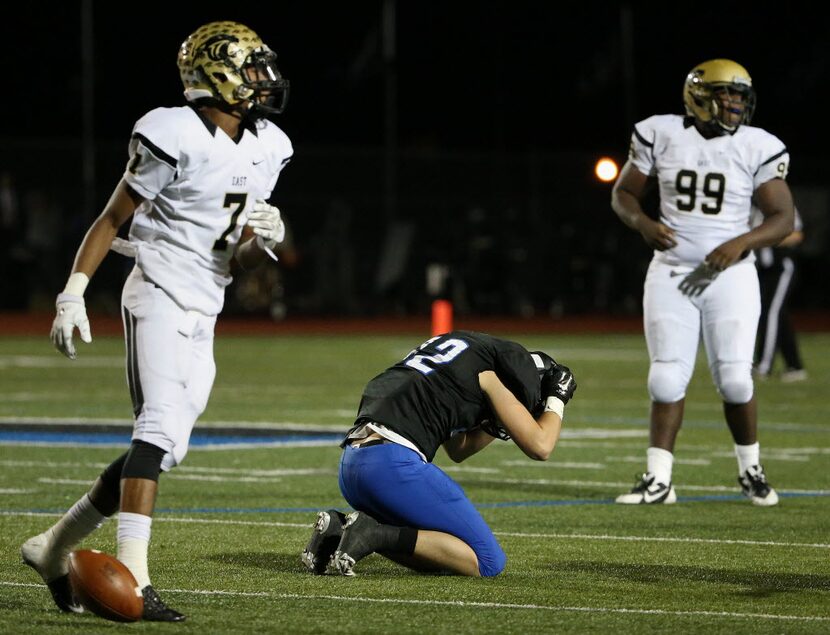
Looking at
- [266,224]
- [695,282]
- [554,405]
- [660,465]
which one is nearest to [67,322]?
[266,224]

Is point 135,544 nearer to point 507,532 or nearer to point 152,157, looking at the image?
point 152,157

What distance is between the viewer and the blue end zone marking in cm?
985

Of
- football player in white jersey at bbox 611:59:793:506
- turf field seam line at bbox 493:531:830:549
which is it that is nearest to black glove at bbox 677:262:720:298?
football player in white jersey at bbox 611:59:793:506

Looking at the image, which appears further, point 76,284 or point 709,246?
point 709,246

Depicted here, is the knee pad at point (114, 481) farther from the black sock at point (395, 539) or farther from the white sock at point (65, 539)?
the black sock at point (395, 539)

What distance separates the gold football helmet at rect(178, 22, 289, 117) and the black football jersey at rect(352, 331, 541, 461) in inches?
42.9

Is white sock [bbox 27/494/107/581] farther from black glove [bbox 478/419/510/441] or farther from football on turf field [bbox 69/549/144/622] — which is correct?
black glove [bbox 478/419/510/441]

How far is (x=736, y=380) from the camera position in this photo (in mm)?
7707

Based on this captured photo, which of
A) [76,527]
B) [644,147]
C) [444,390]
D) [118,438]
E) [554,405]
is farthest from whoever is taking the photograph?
[118,438]

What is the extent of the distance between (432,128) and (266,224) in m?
28.8

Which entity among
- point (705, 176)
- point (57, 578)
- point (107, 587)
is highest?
point (705, 176)

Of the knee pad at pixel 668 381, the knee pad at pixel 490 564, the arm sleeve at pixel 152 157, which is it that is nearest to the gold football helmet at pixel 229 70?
the arm sleeve at pixel 152 157

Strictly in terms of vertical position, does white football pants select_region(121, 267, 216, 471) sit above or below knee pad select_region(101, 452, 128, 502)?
above

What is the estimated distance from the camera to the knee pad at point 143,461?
16.2 ft
